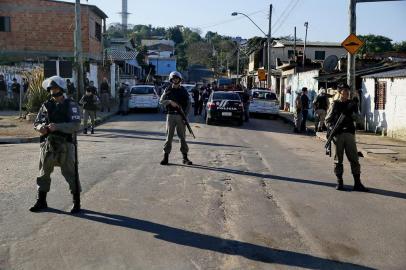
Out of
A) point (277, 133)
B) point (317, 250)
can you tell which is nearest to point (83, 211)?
point (317, 250)

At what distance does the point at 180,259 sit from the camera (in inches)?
210

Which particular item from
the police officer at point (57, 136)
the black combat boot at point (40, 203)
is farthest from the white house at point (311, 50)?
the black combat boot at point (40, 203)

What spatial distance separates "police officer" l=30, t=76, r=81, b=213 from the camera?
700 cm

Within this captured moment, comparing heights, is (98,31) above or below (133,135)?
above

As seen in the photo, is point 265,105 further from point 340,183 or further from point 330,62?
point 340,183

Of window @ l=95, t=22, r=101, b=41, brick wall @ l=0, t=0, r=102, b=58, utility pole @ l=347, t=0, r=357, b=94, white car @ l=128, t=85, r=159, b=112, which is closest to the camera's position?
utility pole @ l=347, t=0, r=357, b=94

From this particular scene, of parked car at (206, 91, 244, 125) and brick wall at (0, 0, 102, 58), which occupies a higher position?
brick wall at (0, 0, 102, 58)

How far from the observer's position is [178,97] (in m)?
11.1

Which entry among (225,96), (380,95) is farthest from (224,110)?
(380,95)

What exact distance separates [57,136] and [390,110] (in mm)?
14563

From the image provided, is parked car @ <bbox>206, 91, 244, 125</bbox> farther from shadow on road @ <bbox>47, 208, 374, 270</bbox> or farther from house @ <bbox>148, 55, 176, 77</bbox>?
house @ <bbox>148, 55, 176, 77</bbox>

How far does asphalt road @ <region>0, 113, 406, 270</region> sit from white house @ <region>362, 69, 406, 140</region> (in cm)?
629

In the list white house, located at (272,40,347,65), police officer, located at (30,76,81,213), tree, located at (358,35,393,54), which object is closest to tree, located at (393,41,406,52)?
tree, located at (358,35,393,54)

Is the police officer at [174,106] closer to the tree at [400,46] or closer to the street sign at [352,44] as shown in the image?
the street sign at [352,44]
